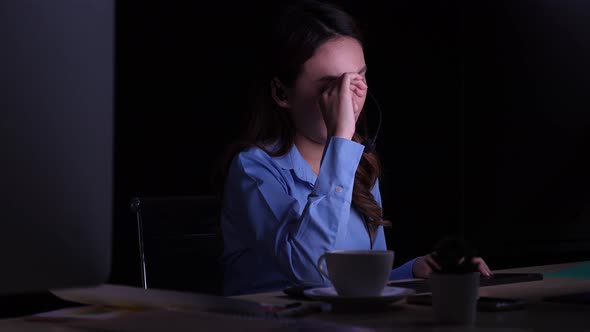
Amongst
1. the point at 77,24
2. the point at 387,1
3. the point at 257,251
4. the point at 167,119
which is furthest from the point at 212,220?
the point at 387,1

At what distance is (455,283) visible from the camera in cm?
81

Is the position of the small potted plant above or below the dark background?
below

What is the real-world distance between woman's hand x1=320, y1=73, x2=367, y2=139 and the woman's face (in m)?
0.02

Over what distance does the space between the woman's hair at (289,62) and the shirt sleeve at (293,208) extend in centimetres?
10

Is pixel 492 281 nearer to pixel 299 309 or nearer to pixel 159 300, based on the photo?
pixel 299 309

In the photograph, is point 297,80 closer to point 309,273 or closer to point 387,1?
point 309,273

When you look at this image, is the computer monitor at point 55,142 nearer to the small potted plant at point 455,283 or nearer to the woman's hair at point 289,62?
the small potted plant at point 455,283

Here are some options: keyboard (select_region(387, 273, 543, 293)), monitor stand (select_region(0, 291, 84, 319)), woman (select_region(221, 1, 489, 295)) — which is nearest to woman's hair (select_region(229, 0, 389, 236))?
woman (select_region(221, 1, 489, 295))

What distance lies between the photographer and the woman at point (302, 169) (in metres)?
1.49

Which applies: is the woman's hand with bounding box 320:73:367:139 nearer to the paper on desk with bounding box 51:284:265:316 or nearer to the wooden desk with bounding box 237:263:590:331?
the wooden desk with bounding box 237:263:590:331

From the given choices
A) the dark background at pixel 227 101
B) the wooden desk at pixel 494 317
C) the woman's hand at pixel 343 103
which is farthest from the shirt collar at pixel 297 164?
the wooden desk at pixel 494 317

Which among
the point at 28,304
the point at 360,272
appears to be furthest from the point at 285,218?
the point at 28,304

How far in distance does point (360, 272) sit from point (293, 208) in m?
0.64

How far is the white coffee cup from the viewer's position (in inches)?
35.9
